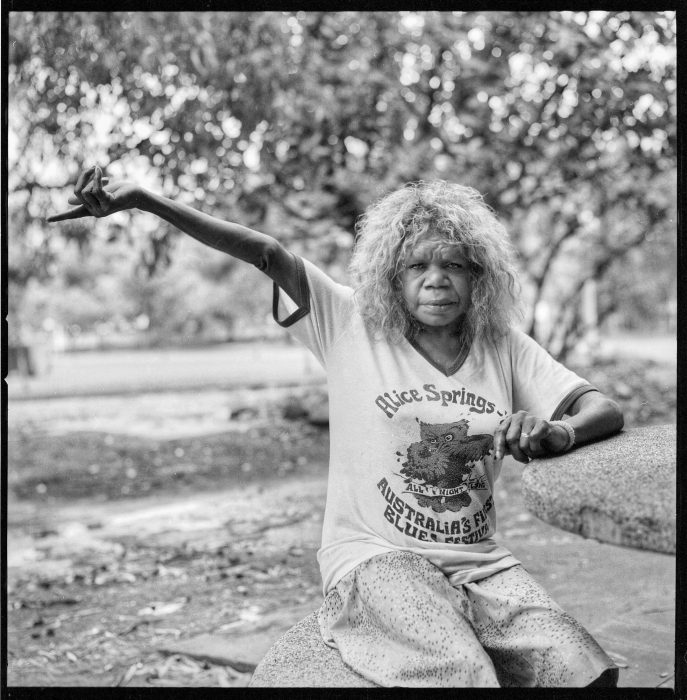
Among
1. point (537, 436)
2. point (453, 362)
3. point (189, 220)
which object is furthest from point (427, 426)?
point (189, 220)

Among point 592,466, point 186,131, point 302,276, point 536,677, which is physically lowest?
point 536,677

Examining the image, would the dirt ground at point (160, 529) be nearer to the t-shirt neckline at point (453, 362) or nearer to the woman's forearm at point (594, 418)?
the t-shirt neckline at point (453, 362)

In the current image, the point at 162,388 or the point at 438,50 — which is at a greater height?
the point at 438,50

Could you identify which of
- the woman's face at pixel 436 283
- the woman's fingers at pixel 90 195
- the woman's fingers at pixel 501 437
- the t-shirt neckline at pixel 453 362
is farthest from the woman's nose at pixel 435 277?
the woman's fingers at pixel 90 195

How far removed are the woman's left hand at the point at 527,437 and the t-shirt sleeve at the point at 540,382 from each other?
186 mm

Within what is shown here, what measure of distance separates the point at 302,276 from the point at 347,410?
1.10ft

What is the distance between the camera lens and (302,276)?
6.81ft

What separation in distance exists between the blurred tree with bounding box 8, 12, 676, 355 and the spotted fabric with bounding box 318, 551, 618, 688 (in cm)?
280

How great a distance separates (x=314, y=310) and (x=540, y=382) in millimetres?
567

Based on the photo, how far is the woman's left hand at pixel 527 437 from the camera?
1.80 metres

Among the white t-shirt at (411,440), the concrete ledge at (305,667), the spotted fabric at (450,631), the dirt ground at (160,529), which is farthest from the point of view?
the dirt ground at (160,529)

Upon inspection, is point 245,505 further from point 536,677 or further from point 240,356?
point 240,356

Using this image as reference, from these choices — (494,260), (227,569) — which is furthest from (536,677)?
(227,569)

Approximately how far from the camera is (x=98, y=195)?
186 cm
